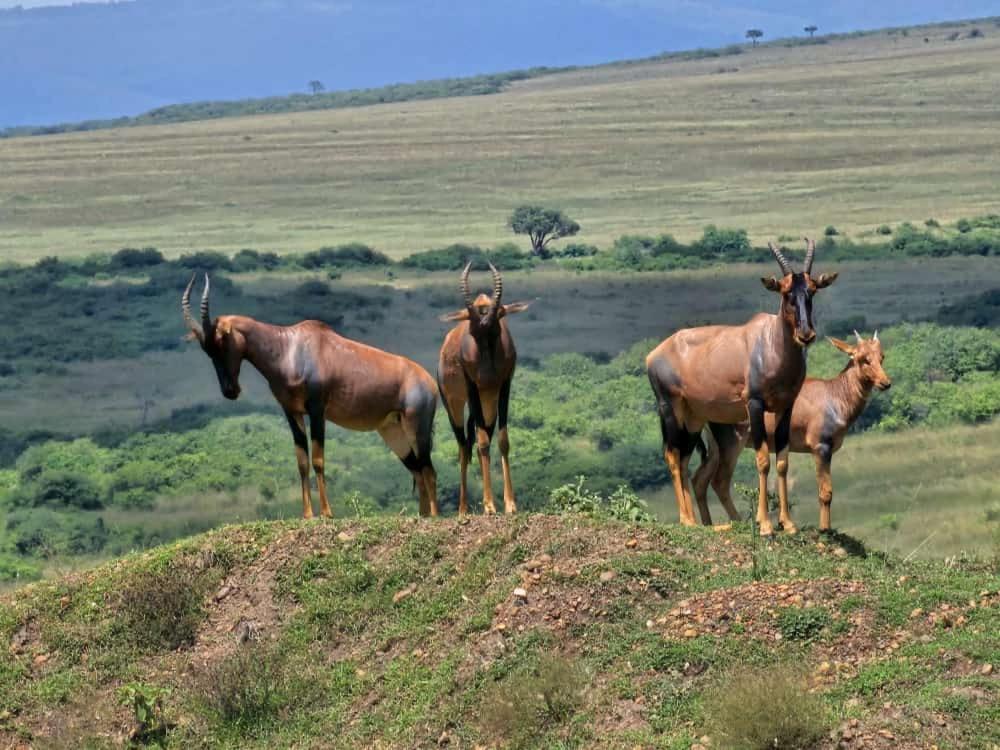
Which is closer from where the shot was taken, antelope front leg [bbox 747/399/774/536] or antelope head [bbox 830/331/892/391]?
antelope front leg [bbox 747/399/774/536]

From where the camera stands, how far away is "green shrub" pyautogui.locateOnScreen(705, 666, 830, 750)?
37.3 ft

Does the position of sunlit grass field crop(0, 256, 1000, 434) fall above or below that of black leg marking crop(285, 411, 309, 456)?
below

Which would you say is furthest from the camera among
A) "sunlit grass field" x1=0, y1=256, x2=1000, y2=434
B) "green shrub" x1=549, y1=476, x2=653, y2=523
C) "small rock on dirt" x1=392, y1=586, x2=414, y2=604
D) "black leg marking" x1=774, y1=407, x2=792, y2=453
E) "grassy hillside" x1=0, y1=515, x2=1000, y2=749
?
"sunlit grass field" x1=0, y1=256, x2=1000, y2=434

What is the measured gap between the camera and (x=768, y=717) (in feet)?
37.4

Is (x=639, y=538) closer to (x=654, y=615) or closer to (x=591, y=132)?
(x=654, y=615)

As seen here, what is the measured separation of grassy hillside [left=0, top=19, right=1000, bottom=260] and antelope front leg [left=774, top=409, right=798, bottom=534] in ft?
212

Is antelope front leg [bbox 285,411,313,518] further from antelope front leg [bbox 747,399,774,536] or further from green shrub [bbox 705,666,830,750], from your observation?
green shrub [bbox 705,666,830,750]

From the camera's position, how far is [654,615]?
13.7 metres

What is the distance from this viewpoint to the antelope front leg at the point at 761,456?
15.9 meters

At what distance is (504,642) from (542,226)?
226 feet

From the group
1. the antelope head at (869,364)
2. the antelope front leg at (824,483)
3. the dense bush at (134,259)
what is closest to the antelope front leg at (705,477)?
the antelope front leg at (824,483)

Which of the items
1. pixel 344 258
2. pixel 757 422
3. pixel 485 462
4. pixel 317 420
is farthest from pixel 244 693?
pixel 344 258

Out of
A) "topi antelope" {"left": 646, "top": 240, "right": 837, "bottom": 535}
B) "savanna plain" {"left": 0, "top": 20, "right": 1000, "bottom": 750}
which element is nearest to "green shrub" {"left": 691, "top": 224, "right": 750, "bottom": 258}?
"savanna plain" {"left": 0, "top": 20, "right": 1000, "bottom": 750}

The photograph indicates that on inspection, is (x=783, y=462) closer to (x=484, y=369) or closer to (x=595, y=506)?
(x=595, y=506)
